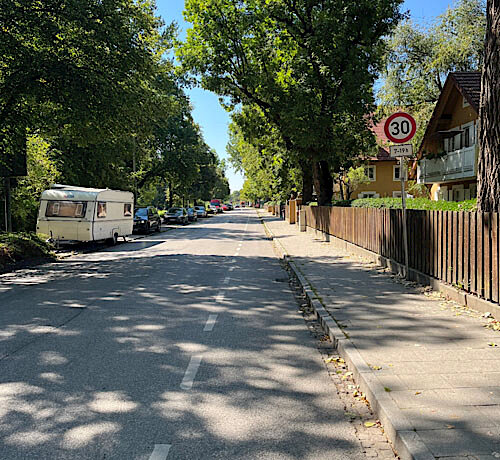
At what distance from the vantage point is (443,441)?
11.1 feet

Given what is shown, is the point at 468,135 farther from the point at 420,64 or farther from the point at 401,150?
the point at 401,150

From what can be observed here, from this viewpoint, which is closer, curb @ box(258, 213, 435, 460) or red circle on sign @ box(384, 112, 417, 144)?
curb @ box(258, 213, 435, 460)

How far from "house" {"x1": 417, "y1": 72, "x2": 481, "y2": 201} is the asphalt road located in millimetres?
19517

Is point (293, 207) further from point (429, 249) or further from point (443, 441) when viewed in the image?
point (443, 441)

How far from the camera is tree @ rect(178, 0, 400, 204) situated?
76.2ft

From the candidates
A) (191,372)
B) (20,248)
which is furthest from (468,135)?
(191,372)

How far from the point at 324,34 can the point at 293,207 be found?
22340 mm

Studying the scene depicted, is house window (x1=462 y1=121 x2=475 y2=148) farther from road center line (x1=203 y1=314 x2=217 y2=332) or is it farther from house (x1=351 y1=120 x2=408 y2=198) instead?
house (x1=351 y1=120 x2=408 y2=198)

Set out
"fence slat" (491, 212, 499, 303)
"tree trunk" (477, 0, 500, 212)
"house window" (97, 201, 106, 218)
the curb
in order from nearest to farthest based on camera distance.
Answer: the curb
"fence slat" (491, 212, 499, 303)
"tree trunk" (477, 0, 500, 212)
"house window" (97, 201, 106, 218)

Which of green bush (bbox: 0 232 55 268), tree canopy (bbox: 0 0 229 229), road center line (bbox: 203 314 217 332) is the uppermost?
tree canopy (bbox: 0 0 229 229)

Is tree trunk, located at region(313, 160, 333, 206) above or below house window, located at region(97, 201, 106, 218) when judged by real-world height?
above

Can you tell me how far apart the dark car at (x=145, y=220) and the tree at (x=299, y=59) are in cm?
989

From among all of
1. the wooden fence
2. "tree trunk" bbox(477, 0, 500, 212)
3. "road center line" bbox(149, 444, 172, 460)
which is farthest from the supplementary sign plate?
"road center line" bbox(149, 444, 172, 460)

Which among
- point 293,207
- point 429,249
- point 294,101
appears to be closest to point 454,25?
point 294,101
